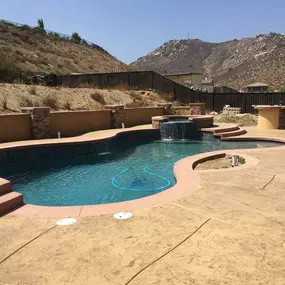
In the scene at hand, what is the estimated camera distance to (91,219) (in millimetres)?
4035

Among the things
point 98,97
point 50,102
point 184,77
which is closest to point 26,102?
point 50,102

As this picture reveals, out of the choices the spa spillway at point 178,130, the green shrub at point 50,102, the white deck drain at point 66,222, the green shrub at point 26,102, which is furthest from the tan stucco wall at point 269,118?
the white deck drain at point 66,222

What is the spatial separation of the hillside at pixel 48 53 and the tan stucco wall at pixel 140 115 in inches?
652

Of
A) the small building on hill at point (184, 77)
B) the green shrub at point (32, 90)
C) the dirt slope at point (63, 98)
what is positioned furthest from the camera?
the small building on hill at point (184, 77)

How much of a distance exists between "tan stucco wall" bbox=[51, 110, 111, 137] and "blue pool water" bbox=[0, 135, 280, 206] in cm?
258

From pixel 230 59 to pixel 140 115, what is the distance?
62.8m

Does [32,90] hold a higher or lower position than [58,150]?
higher

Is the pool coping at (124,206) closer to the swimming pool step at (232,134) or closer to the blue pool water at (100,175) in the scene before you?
the blue pool water at (100,175)

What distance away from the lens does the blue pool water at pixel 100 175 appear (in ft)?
20.0

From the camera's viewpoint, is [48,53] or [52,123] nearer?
[52,123]

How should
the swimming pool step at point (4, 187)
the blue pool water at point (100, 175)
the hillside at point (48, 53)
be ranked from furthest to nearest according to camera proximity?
the hillside at point (48, 53)
the blue pool water at point (100, 175)
the swimming pool step at point (4, 187)

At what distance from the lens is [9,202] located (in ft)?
14.9

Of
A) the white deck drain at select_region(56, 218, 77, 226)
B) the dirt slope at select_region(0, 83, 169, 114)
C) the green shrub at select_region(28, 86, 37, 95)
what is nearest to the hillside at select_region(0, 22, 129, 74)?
the dirt slope at select_region(0, 83, 169, 114)

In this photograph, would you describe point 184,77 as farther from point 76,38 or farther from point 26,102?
point 76,38
